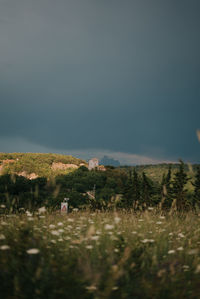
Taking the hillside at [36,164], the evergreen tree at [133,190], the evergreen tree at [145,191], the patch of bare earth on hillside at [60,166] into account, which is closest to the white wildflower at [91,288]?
the evergreen tree at [145,191]

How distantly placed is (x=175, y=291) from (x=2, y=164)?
120 ft

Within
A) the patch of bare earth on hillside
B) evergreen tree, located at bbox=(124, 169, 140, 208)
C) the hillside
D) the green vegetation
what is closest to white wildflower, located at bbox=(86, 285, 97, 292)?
the green vegetation

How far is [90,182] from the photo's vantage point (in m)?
28.3

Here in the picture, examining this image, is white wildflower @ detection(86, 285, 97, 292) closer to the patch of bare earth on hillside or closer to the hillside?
the hillside

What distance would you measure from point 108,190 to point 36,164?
607 inches

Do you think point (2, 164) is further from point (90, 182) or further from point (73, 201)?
point (73, 201)

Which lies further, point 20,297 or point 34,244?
point 34,244

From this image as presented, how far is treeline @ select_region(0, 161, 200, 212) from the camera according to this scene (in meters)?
16.1

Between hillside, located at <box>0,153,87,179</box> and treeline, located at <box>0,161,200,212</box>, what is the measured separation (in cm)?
370

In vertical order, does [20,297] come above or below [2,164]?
below

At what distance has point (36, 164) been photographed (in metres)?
35.8

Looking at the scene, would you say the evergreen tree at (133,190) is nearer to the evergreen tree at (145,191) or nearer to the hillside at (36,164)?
the evergreen tree at (145,191)

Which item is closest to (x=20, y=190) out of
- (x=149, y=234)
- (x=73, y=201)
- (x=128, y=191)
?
(x=73, y=201)

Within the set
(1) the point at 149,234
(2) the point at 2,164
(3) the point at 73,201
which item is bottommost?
(3) the point at 73,201
